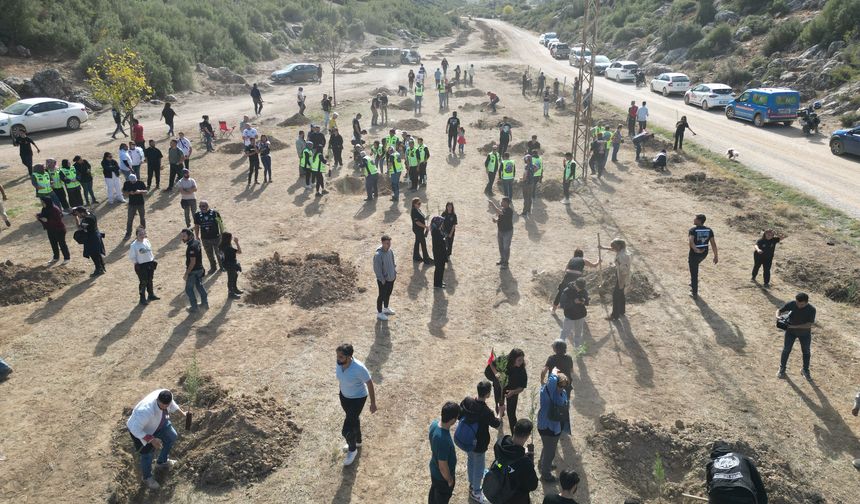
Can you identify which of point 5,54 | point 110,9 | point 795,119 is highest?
point 110,9

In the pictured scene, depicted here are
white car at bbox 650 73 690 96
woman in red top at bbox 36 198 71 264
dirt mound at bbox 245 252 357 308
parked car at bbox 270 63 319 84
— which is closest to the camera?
dirt mound at bbox 245 252 357 308

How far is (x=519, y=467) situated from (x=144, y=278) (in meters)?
9.49

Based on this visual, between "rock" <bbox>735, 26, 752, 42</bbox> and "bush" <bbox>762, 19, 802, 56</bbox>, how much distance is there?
149 inches

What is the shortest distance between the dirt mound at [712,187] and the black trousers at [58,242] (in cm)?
1914

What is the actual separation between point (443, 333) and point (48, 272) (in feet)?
30.5

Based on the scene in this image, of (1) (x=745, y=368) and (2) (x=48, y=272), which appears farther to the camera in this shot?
(2) (x=48, y=272)

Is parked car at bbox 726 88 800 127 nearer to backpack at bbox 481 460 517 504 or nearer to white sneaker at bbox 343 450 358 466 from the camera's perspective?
white sneaker at bbox 343 450 358 466

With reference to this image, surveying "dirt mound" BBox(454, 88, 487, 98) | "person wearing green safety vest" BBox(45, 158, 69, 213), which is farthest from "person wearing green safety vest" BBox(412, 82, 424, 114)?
"person wearing green safety vest" BBox(45, 158, 69, 213)

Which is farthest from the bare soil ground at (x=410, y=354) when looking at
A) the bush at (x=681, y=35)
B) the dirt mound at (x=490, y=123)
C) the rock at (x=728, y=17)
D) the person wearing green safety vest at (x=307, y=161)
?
the bush at (x=681, y=35)

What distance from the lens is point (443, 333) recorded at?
11.5m

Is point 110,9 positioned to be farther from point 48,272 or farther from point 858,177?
point 858,177

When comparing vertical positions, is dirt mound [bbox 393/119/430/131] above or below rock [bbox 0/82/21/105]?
below

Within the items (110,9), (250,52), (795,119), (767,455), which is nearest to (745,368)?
(767,455)

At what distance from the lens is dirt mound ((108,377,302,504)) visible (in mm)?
7492
